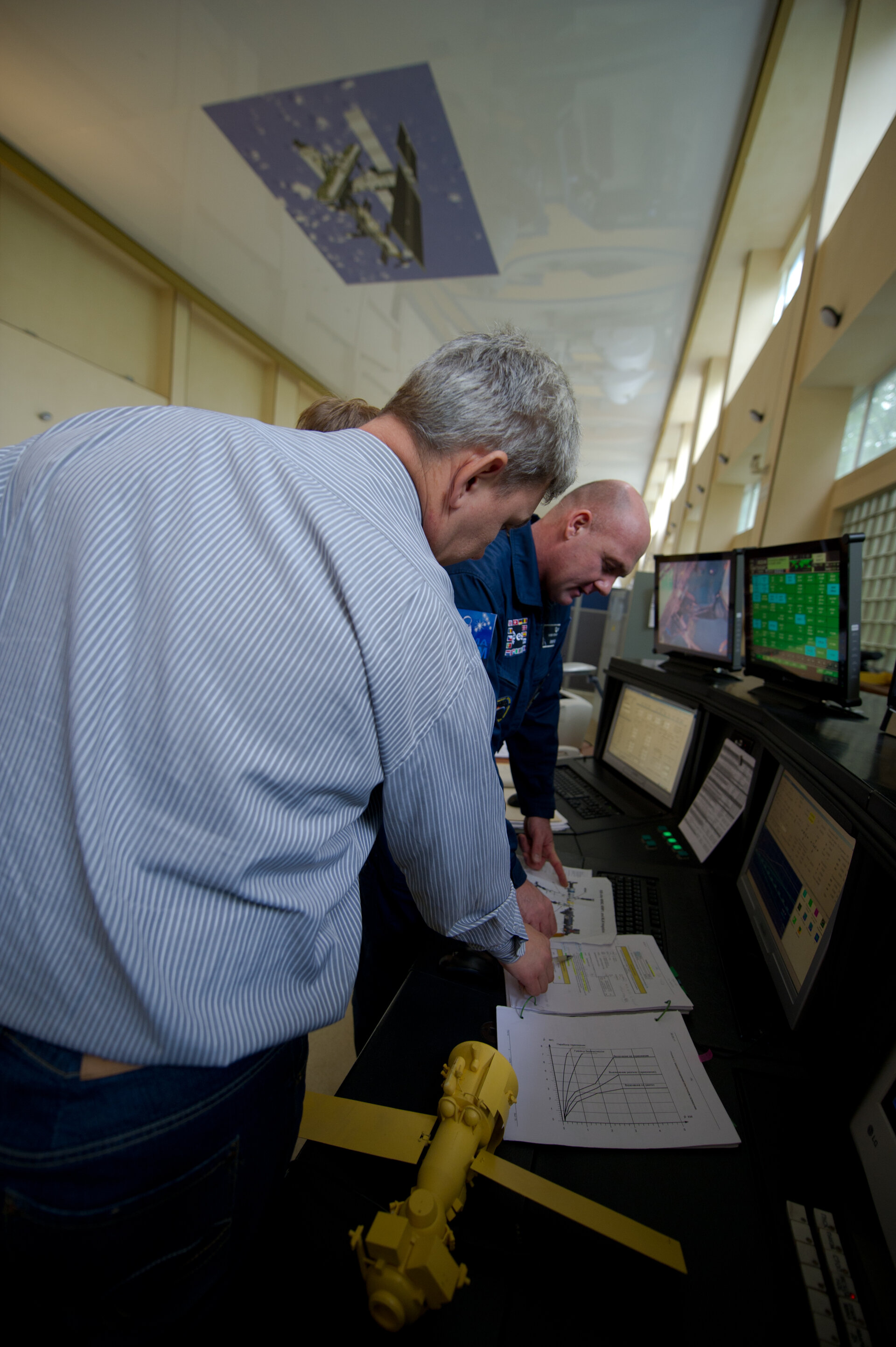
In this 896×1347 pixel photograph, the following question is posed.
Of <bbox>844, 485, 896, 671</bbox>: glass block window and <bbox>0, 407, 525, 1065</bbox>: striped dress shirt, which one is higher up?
<bbox>844, 485, 896, 671</bbox>: glass block window

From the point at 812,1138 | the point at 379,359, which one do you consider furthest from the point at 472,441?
the point at 379,359

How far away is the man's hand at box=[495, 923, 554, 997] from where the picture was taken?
31.0 inches

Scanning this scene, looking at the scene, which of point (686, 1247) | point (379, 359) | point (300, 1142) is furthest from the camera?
point (379, 359)

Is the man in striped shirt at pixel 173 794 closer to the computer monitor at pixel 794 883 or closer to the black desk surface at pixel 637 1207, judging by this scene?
the black desk surface at pixel 637 1207

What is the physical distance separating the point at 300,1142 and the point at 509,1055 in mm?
1002

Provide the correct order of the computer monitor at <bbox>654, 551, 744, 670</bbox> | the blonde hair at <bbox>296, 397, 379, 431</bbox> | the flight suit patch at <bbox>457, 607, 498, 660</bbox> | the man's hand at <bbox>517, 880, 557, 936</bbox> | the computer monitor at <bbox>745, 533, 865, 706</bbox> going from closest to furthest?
the man's hand at <bbox>517, 880, 557, 936</bbox>, the computer monitor at <bbox>745, 533, 865, 706</bbox>, the flight suit patch at <bbox>457, 607, 498, 660</bbox>, the computer monitor at <bbox>654, 551, 744, 670</bbox>, the blonde hair at <bbox>296, 397, 379, 431</bbox>

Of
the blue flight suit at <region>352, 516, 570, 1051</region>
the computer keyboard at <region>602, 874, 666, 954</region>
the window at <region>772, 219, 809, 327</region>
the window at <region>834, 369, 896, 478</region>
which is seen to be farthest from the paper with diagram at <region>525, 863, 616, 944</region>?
the window at <region>772, 219, 809, 327</region>

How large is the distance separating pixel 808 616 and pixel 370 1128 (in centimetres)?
123

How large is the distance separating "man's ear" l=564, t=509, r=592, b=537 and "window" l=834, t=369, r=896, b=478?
2401 mm

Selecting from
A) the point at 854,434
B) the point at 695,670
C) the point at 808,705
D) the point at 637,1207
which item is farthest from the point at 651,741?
the point at 854,434

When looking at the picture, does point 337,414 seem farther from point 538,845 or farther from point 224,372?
point 224,372

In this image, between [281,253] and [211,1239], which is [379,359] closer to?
[281,253]

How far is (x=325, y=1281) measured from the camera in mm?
511

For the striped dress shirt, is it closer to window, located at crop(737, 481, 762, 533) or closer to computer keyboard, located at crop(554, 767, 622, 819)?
computer keyboard, located at crop(554, 767, 622, 819)
